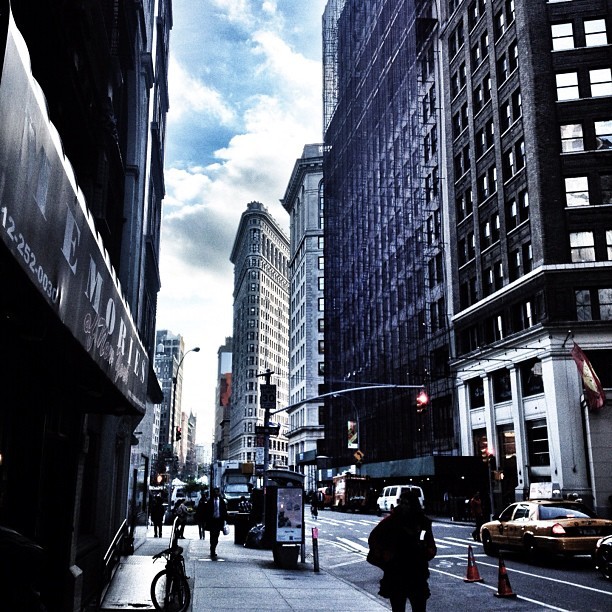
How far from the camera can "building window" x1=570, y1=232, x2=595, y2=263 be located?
3997 cm

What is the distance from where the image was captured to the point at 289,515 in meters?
19.8

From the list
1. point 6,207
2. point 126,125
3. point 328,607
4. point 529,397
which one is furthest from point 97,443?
point 529,397

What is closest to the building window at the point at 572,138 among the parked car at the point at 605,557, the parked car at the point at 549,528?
the parked car at the point at 549,528

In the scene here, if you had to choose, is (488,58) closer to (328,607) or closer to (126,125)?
(126,125)

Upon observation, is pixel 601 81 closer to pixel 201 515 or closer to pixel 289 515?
pixel 289 515

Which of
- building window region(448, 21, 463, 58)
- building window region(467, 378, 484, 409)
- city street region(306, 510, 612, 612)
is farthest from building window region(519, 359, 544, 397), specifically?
building window region(448, 21, 463, 58)

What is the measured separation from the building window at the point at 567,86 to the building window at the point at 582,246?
8.80 meters

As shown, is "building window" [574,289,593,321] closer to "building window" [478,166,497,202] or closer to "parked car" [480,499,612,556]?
"building window" [478,166,497,202]

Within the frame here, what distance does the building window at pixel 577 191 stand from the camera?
40.8m

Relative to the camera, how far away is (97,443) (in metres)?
14.3

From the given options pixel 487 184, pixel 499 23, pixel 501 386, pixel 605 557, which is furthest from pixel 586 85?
pixel 605 557

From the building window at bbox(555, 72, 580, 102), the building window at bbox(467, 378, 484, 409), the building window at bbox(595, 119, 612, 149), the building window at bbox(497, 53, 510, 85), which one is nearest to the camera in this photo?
the building window at bbox(595, 119, 612, 149)

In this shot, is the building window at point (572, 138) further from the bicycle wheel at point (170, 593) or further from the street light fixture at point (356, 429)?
the bicycle wheel at point (170, 593)

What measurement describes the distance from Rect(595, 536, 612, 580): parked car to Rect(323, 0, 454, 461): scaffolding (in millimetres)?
34971
